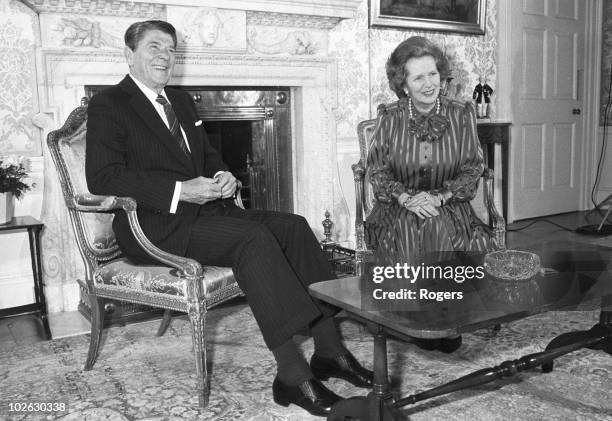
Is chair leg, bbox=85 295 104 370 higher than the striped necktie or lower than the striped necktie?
lower

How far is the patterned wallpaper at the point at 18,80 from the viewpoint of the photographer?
3.32 m

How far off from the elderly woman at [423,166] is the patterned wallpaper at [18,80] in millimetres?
1920

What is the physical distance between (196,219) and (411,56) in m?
1.15

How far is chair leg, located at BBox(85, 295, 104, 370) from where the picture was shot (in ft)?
8.38

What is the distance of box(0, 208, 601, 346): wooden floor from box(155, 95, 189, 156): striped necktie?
123 centimetres

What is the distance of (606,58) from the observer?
6465 millimetres

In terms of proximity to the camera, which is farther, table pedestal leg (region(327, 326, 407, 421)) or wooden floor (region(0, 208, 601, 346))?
wooden floor (region(0, 208, 601, 346))

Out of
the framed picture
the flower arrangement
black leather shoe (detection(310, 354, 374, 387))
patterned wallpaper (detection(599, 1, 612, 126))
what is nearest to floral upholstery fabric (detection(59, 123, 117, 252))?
the flower arrangement

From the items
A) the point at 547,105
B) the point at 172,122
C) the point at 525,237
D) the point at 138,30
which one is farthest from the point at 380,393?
the point at 547,105

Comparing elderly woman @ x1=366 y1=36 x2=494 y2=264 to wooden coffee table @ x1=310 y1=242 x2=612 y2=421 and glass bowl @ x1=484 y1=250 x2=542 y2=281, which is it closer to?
wooden coffee table @ x1=310 y1=242 x2=612 y2=421

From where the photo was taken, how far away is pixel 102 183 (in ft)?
7.89

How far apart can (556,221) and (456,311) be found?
480 centimetres

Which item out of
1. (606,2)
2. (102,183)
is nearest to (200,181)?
(102,183)

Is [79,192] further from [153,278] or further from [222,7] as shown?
[222,7]
